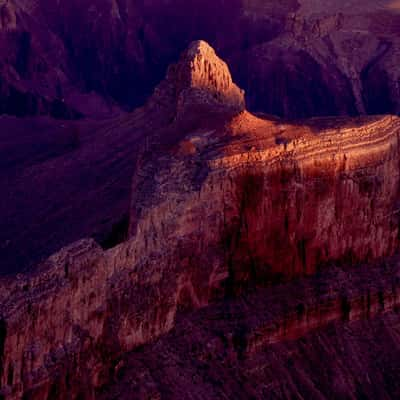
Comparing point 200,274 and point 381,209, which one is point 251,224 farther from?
point 381,209

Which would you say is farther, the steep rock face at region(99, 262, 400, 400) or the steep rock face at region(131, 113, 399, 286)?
the steep rock face at region(131, 113, 399, 286)

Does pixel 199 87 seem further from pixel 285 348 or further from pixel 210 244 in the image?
pixel 285 348

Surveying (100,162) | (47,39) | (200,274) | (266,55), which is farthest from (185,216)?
(47,39)

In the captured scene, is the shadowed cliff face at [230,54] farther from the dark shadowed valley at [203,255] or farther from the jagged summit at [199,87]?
the dark shadowed valley at [203,255]

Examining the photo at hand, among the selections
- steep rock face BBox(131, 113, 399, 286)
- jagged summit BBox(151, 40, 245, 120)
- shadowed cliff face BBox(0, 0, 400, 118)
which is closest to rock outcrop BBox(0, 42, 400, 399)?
steep rock face BBox(131, 113, 399, 286)

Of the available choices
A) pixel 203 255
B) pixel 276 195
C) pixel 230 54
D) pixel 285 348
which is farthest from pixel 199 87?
pixel 230 54

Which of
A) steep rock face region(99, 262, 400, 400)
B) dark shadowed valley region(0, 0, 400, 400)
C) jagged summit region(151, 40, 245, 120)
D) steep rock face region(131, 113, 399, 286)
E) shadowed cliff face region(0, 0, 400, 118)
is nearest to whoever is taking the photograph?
dark shadowed valley region(0, 0, 400, 400)

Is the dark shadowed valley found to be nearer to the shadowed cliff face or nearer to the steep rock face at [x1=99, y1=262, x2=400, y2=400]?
the steep rock face at [x1=99, y1=262, x2=400, y2=400]
